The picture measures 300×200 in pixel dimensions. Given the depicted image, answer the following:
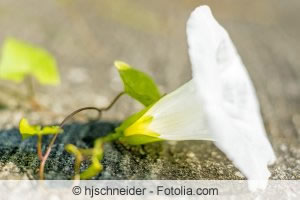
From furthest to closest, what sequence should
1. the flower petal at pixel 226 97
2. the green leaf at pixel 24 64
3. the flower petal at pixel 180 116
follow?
the green leaf at pixel 24 64
the flower petal at pixel 180 116
the flower petal at pixel 226 97

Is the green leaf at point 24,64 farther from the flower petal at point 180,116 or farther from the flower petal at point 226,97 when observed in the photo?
the flower petal at point 226,97

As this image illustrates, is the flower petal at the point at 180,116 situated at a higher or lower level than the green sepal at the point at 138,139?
higher

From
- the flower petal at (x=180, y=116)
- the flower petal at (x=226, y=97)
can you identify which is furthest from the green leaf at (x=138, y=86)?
the flower petal at (x=226, y=97)

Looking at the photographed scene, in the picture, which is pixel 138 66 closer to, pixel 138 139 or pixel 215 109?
pixel 138 139

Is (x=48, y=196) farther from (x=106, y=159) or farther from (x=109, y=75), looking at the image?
(x=109, y=75)

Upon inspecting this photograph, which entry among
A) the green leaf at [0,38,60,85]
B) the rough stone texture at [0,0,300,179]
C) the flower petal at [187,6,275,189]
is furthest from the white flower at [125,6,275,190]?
the green leaf at [0,38,60,85]

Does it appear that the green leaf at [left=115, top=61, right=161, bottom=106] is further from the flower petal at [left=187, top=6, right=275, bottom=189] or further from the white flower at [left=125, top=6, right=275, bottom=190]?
the flower petal at [left=187, top=6, right=275, bottom=189]
